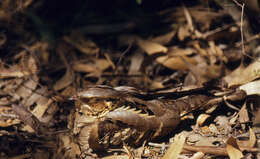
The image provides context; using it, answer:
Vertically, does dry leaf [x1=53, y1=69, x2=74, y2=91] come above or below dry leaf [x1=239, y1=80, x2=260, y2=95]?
above

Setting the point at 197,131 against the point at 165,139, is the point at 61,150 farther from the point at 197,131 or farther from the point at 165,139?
the point at 197,131

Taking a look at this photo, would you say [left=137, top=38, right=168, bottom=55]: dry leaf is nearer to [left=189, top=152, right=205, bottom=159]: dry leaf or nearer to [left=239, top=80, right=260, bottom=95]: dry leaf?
[left=239, top=80, right=260, bottom=95]: dry leaf

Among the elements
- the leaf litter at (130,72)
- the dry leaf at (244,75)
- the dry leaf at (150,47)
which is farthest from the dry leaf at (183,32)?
the dry leaf at (244,75)

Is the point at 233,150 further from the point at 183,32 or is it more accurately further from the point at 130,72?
the point at 183,32

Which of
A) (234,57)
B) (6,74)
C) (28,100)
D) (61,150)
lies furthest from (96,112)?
(234,57)

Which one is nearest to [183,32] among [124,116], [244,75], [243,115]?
[244,75]

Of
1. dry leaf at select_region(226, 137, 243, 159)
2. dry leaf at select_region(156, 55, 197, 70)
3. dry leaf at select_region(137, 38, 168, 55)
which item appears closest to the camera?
dry leaf at select_region(226, 137, 243, 159)

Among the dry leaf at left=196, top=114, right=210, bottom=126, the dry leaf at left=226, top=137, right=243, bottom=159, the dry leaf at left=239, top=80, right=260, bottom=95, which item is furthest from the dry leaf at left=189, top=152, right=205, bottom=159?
the dry leaf at left=239, top=80, right=260, bottom=95
